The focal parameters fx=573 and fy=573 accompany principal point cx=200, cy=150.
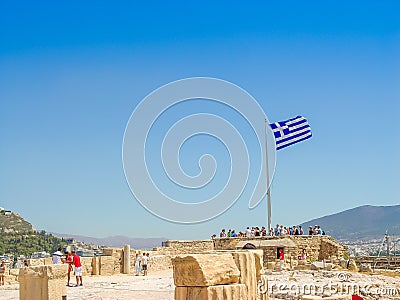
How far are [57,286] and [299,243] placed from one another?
63.1 feet

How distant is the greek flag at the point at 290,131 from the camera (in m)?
30.3

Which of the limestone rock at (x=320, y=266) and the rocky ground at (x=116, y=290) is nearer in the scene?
the rocky ground at (x=116, y=290)

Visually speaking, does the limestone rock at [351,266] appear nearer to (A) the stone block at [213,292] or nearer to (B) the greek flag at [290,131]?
(B) the greek flag at [290,131]

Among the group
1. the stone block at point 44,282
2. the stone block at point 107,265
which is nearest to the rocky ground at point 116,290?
the stone block at point 107,265

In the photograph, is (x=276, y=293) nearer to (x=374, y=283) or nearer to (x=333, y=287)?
(x=333, y=287)

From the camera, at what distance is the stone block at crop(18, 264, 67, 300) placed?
11469 millimetres

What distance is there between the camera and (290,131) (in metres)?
30.4

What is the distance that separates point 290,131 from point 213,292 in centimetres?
2339

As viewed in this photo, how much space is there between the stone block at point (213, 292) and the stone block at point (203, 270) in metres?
0.06

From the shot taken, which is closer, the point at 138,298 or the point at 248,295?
the point at 248,295

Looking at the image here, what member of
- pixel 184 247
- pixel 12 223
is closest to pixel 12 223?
pixel 12 223

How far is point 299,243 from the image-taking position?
2900 centimetres

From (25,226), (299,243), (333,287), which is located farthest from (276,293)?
(25,226)

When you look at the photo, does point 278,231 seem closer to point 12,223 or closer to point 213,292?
point 213,292
